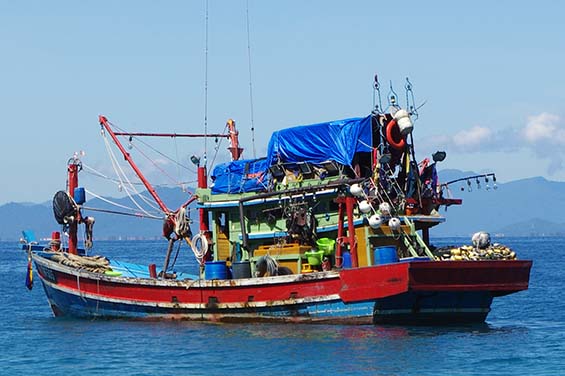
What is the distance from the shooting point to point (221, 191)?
113 ft

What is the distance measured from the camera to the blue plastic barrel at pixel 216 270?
108 ft

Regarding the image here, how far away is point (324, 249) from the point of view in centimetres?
3180

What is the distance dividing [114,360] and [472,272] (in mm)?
9441

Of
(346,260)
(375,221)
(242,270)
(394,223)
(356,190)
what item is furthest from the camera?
(242,270)

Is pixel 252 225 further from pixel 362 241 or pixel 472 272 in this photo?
pixel 472 272

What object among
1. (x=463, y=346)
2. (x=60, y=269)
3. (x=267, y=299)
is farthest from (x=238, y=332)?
(x=60, y=269)

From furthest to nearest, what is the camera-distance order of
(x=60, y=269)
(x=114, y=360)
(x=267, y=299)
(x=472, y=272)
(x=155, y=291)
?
(x=60, y=269) → (x=155, y=291) → (x=267, y=299) → (x=472, y=272) → (x=114, y=360)

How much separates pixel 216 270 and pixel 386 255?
19.0 feet

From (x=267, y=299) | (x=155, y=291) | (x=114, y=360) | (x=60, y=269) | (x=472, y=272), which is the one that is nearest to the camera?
(x=114, y=360)

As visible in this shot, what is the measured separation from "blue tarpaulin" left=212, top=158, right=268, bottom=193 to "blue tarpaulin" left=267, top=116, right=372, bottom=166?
1.91ft

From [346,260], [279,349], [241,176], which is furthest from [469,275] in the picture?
[241,176]

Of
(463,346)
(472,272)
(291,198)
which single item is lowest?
(463,346)

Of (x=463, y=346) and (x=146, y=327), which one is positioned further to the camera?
(x=146, y=327)

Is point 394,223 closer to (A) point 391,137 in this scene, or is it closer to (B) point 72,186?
(A) point 391,137
